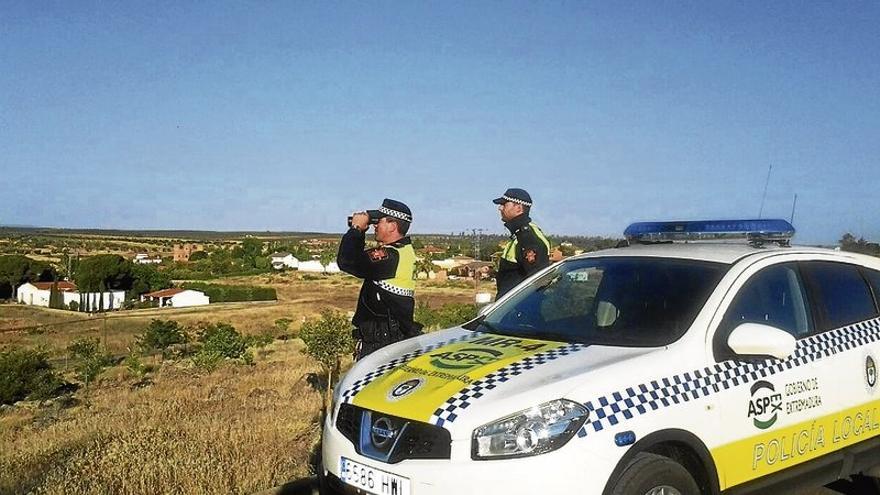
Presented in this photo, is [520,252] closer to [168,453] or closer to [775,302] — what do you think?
[775,302]

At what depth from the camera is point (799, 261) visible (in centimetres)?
477

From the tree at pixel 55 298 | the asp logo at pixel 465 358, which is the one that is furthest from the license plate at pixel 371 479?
the tree at pixel 55 298

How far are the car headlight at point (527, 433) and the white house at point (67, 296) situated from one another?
103498 mm

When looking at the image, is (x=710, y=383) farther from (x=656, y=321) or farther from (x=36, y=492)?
(x=36, y=492)

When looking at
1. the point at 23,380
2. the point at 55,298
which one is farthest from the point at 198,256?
the point at 23,380

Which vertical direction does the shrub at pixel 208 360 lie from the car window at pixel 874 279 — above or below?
below

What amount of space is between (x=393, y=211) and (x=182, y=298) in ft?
328

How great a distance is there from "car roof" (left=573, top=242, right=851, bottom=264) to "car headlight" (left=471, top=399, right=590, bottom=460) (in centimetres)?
171

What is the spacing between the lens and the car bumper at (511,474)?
3.13 meters

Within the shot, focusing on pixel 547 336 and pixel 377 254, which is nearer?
pixel 547 336

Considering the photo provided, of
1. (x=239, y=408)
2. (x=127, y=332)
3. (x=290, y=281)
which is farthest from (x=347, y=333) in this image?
(x=290, y=281)

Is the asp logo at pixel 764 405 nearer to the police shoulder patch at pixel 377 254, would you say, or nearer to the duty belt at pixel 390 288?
the duty belt at pixel 390 288

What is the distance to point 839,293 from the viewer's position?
193 inches

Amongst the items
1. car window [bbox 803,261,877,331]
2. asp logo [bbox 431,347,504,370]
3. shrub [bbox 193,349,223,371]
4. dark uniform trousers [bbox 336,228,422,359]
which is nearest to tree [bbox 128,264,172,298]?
shrub [bbox 193,349,223,371]
